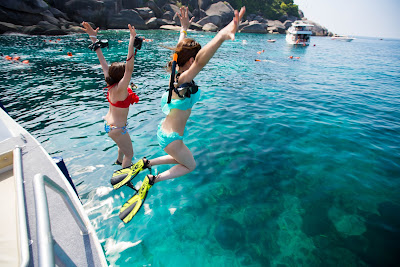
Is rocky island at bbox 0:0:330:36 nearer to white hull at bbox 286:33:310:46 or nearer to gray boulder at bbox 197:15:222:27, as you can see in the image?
gray boulder at bbox 197:15:222:27

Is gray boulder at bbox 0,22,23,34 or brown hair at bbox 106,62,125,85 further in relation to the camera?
gray boulder at bbox 0,22,23,34

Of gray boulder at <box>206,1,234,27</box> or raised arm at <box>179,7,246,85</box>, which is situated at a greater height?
gray boulder at <box>206,1,234,27</box>

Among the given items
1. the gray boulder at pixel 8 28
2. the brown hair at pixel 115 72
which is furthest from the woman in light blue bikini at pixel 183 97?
the gray boulder at pixel 8 28

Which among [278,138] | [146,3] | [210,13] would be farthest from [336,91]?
[210,13]

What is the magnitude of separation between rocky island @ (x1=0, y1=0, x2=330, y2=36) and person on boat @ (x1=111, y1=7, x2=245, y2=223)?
45.5m

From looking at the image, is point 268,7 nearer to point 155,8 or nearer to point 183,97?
point 155,8

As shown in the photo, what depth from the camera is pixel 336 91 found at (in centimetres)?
1263

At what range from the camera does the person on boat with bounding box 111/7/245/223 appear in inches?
102

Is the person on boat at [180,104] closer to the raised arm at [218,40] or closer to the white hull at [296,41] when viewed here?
the raised arm at [218,40]

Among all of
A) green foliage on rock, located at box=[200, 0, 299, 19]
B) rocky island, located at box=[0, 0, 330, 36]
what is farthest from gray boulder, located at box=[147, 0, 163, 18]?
green foliage on rock, located at box=[200, 0, 299, 19]

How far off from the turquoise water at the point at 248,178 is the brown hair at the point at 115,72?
2.40 meters

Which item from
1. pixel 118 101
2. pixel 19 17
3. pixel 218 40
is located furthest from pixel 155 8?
pixel 218 40

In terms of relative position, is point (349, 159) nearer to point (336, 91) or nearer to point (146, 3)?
point (336, 91)

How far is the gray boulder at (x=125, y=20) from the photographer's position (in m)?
56.1
